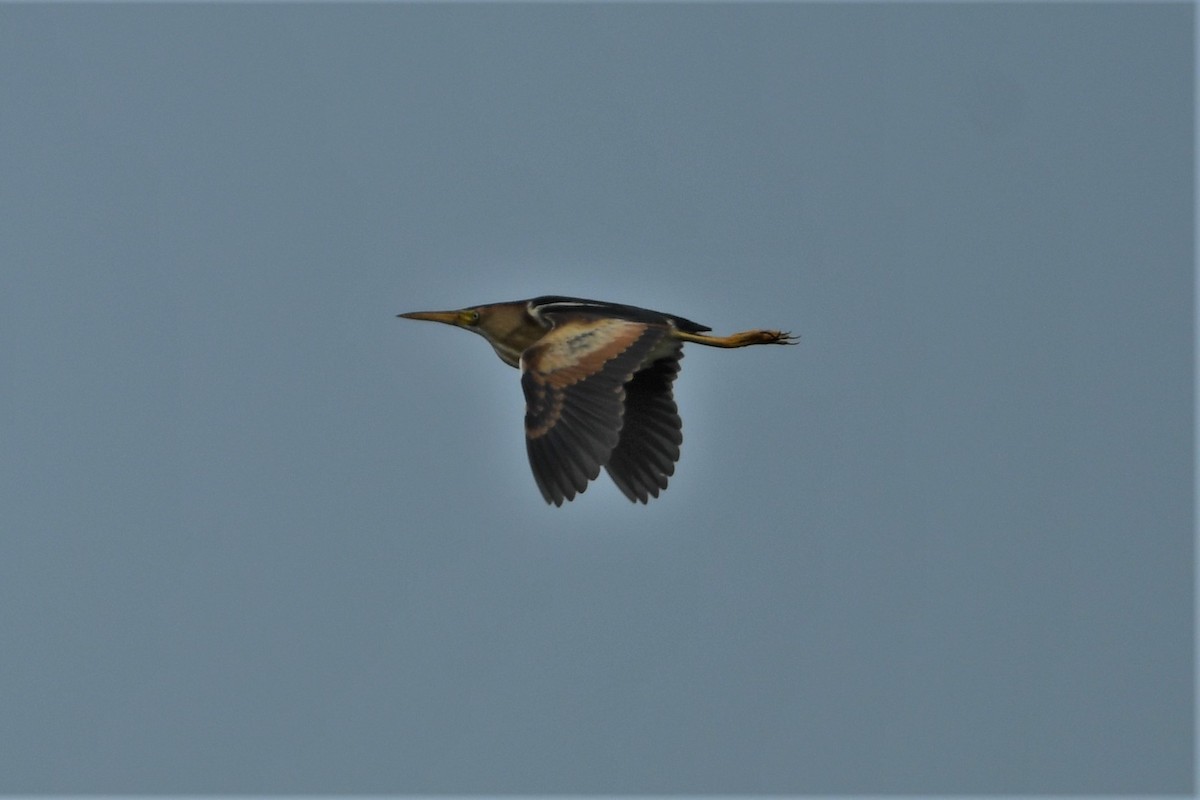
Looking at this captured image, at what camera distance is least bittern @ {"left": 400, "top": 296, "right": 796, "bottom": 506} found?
16797 mm

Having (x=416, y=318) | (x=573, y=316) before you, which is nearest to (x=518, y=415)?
(x=573, y=316)

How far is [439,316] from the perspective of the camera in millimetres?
20141

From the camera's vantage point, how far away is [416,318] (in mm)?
20250

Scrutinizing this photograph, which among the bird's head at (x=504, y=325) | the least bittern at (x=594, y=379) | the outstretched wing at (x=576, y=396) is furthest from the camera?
the bird's head at (x=504, y=325)

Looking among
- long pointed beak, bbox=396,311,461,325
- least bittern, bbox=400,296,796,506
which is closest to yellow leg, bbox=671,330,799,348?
least bittern, bbox=400,296,796,506

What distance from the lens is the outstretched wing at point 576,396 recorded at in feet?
54.6

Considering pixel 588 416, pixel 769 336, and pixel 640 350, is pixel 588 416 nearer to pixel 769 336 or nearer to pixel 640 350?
pixel 640 350

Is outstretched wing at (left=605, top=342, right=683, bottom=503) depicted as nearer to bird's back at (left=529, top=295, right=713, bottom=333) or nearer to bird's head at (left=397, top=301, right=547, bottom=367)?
bird's back at (left=529, top=295, right=713, bottom=333)

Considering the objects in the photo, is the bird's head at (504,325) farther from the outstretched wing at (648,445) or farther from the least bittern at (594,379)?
the outstretched wing at (648,445)

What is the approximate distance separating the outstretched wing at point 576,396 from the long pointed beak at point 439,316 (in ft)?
6.89

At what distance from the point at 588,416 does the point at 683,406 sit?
2.25 meters

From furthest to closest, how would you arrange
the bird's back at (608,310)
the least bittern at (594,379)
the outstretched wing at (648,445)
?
the outstretched wing at (648,445), the bird's back at (608,310), the least bittern at (594,379)

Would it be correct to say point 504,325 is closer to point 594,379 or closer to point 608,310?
point 608,310

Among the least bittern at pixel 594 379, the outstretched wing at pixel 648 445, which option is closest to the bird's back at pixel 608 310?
the least bittern at pixel 594 379
